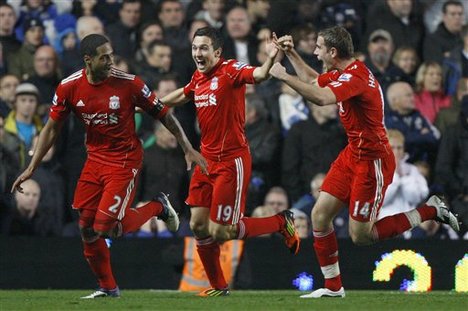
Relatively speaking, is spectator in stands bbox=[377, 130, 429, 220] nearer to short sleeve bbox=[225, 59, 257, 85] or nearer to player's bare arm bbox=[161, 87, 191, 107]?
player's bare arm bbox=[161, 87, 191, 107]

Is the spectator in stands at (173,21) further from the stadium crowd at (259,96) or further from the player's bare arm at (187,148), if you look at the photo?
the player's bare arm at (187,148)

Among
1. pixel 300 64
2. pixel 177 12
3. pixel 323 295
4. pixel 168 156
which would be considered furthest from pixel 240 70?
pixel 177 12

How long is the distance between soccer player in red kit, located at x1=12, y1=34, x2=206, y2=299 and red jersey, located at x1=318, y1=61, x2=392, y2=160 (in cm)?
136

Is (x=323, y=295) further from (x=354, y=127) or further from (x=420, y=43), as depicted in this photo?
(x=420, y=43)

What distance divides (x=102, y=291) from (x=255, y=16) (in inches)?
233

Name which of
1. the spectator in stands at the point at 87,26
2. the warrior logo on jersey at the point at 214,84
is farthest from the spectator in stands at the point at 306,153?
the warrior logo on jersey at the point at 214,84

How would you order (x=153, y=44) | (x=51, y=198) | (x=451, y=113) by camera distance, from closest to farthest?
(x=51, y=198) < (x=451, y=113) < (x=153, y=44)

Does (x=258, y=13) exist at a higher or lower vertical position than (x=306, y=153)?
higher

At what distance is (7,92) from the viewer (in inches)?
619

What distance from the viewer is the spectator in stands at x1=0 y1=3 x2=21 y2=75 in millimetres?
16359

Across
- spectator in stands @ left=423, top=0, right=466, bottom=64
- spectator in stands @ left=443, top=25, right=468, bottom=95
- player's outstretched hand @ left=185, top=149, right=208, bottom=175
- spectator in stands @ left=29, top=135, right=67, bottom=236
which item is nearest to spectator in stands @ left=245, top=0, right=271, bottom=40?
spectator in stands @ left=423, top=0, right=466, bottom=64

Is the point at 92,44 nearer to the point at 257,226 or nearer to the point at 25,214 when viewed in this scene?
the point at 257,226

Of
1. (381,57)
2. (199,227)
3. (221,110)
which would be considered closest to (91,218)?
(199,227)

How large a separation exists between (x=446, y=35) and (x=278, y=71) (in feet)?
21.4
